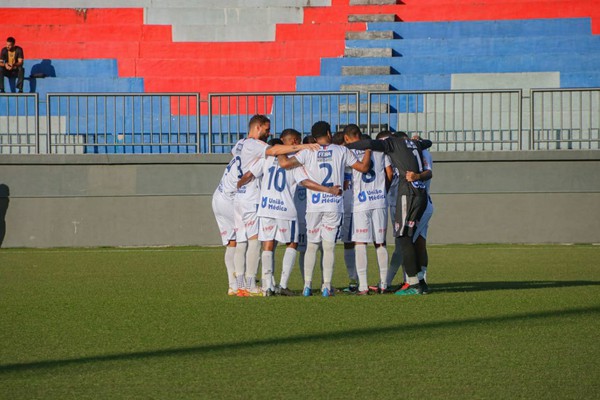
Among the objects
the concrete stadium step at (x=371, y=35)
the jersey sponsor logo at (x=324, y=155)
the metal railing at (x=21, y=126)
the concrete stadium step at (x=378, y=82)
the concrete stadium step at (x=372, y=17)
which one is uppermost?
the concrete stadium step at (x=372, y=17)

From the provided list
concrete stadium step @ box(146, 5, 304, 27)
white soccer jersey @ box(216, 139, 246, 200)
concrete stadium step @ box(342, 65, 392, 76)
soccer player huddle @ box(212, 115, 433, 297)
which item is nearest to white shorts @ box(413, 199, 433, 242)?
soccer player huddle @ box(212, 115, 433, 297)

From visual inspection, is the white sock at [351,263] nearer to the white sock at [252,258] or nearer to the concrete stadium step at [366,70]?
the white sock at [252,258]

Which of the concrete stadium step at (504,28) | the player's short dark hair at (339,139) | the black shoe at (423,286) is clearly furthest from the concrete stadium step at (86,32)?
the black shoe at (423,286)

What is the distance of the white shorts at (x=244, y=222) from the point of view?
38.5 feet

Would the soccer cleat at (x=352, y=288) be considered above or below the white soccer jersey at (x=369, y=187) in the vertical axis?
below

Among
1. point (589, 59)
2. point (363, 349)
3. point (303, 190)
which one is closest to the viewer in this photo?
point (363, 349)

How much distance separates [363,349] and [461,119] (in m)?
13.0

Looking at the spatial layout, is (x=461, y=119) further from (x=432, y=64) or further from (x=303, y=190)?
(x=303, y=190)

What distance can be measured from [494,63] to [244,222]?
13746 mm

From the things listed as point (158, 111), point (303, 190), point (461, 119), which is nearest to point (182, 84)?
point (158, 111)

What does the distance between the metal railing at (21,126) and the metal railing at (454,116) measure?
586 centimetres

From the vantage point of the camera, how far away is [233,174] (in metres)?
11.9

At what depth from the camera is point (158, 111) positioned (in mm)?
20656

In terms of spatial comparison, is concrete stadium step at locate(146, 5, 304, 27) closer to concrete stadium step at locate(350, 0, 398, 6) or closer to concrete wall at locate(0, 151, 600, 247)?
concrete stadium step at locate(350, 0, 398, 6)
